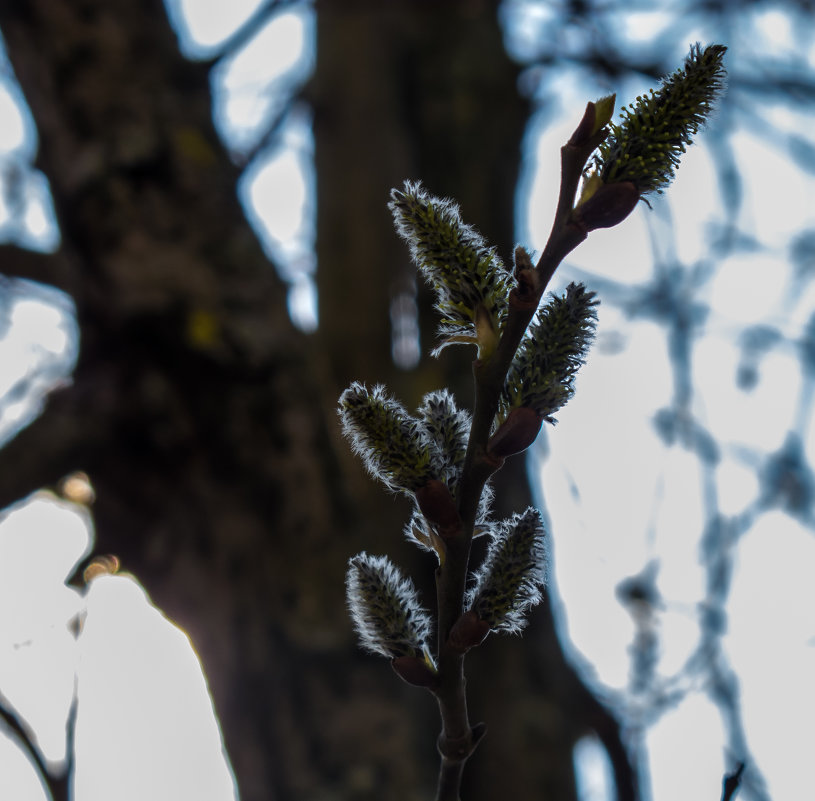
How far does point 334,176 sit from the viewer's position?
333cm

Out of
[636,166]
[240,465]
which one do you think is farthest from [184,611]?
[636,166]

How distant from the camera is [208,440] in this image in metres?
2.08

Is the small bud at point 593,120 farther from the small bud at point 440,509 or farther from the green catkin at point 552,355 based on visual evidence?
the small bud at point 440,509

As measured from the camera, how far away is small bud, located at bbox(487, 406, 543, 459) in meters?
0.66

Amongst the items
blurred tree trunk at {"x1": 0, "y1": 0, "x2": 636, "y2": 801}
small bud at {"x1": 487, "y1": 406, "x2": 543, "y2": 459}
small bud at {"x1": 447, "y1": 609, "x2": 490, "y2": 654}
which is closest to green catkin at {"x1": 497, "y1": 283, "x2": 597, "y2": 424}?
small bud at {"x1": 487, "y1": 406, "x2": 543, "y2": 459}

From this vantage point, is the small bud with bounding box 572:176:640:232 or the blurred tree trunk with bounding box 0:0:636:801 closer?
the small bud with bounding box 572:176:640:232

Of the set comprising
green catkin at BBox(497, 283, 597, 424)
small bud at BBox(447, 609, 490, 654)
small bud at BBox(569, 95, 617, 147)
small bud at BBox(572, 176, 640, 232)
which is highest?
small bud at BBox(569, 95, 617, 147)

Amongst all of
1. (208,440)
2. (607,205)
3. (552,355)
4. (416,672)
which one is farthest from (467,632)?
(208,440)

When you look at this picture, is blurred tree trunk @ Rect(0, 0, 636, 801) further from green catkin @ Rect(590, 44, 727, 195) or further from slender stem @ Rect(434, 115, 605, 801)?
green catkin @ Rect(590, 44, 727, 195)

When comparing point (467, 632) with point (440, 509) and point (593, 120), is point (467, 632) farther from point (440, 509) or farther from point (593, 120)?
point (593, 120)

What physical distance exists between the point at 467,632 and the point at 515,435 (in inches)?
6.1

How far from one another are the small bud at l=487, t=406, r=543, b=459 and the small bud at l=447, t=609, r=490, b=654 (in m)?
0.13

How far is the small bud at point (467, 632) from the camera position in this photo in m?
0.68

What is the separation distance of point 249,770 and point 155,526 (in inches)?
22.8
